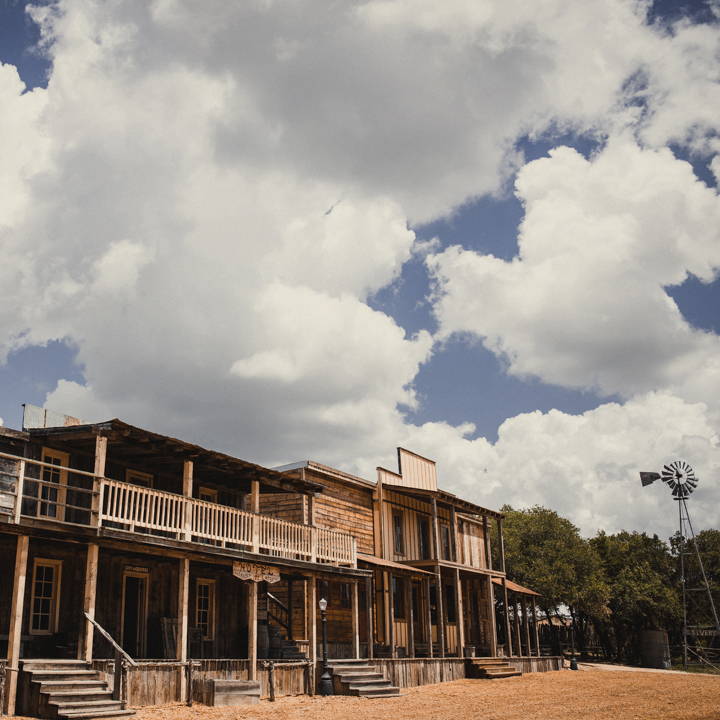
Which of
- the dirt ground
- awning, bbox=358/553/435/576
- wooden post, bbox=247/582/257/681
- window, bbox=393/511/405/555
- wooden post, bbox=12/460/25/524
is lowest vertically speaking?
the dirt ground

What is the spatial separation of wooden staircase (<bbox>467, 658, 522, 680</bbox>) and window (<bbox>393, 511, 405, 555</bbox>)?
16.4ft

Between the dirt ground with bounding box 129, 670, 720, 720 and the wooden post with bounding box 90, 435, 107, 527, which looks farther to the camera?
the wooden post with bounding box 90, 435, 107, 527

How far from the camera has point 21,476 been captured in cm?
1577

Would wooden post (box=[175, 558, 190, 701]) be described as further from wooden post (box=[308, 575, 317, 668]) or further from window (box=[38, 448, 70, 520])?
wooden post (box=[308, 575, 317, 668])

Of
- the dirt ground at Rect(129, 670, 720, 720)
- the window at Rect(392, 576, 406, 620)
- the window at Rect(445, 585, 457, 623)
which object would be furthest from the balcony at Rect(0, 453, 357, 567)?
the window at Rect(445, 585, 457, 623)

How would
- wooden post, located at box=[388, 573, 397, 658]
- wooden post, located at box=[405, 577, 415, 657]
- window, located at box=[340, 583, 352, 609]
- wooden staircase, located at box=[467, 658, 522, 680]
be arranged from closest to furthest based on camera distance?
wooden post, located at box=[388, 573, 397, 658], wooden post, located at box=[405, 577, 415, 657], window, located at box=[340, 583, 352, 609], wooden staircase, located at box=[467, 658, 522, 680]

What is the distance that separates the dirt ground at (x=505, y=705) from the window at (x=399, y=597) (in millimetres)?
4130

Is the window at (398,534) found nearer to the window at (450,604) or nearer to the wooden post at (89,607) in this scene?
the window at (450,604)

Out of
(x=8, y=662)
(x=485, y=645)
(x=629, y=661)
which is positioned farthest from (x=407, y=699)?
(x=629, y=661)

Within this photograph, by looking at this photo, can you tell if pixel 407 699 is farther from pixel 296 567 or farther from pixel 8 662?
pixel 8 662

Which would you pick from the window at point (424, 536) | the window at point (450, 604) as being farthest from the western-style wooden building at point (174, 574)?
the window at point (450, 604)

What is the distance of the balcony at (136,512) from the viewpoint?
1680 cm

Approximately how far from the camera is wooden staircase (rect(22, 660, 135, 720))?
14227 millimetres

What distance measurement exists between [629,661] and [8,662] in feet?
140
